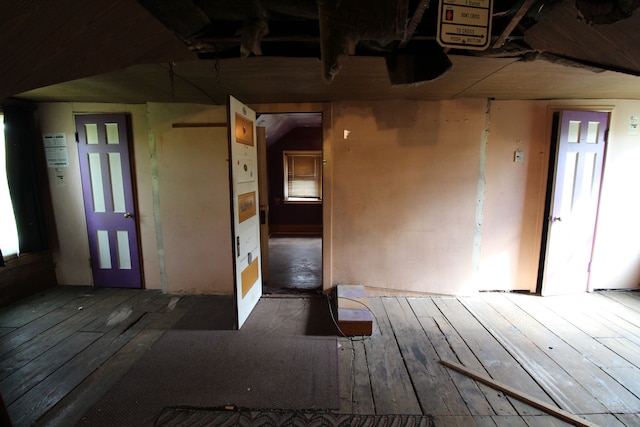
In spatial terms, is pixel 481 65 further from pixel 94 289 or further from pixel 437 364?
pixel 94 289

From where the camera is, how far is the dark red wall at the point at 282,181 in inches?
259

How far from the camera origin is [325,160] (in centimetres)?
318

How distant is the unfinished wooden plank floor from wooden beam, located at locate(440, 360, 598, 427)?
0.04m

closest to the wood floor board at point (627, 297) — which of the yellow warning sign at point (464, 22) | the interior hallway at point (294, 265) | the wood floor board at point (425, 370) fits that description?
the wood floor board at point (425, 370)

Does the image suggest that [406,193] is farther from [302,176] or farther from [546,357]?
[302,176]

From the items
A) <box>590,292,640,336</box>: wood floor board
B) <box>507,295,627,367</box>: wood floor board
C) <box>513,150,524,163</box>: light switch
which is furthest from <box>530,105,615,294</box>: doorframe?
<box>590,292,640,336</box>: wood floor board

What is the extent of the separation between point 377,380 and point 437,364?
1.73 feet

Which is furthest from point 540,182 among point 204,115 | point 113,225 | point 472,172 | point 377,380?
point 113,225

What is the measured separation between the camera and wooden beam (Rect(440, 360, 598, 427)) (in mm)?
1590

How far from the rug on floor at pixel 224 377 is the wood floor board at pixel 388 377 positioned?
0.29 metres

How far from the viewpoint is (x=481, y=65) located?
2.07 meters

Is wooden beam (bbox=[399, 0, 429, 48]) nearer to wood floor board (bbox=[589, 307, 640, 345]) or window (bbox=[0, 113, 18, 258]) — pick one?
wood floor board (bbox=[589, 307, 640, 345])

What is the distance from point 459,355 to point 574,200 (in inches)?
95.7

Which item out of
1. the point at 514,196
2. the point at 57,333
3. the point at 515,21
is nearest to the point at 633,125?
the point at 514,196
